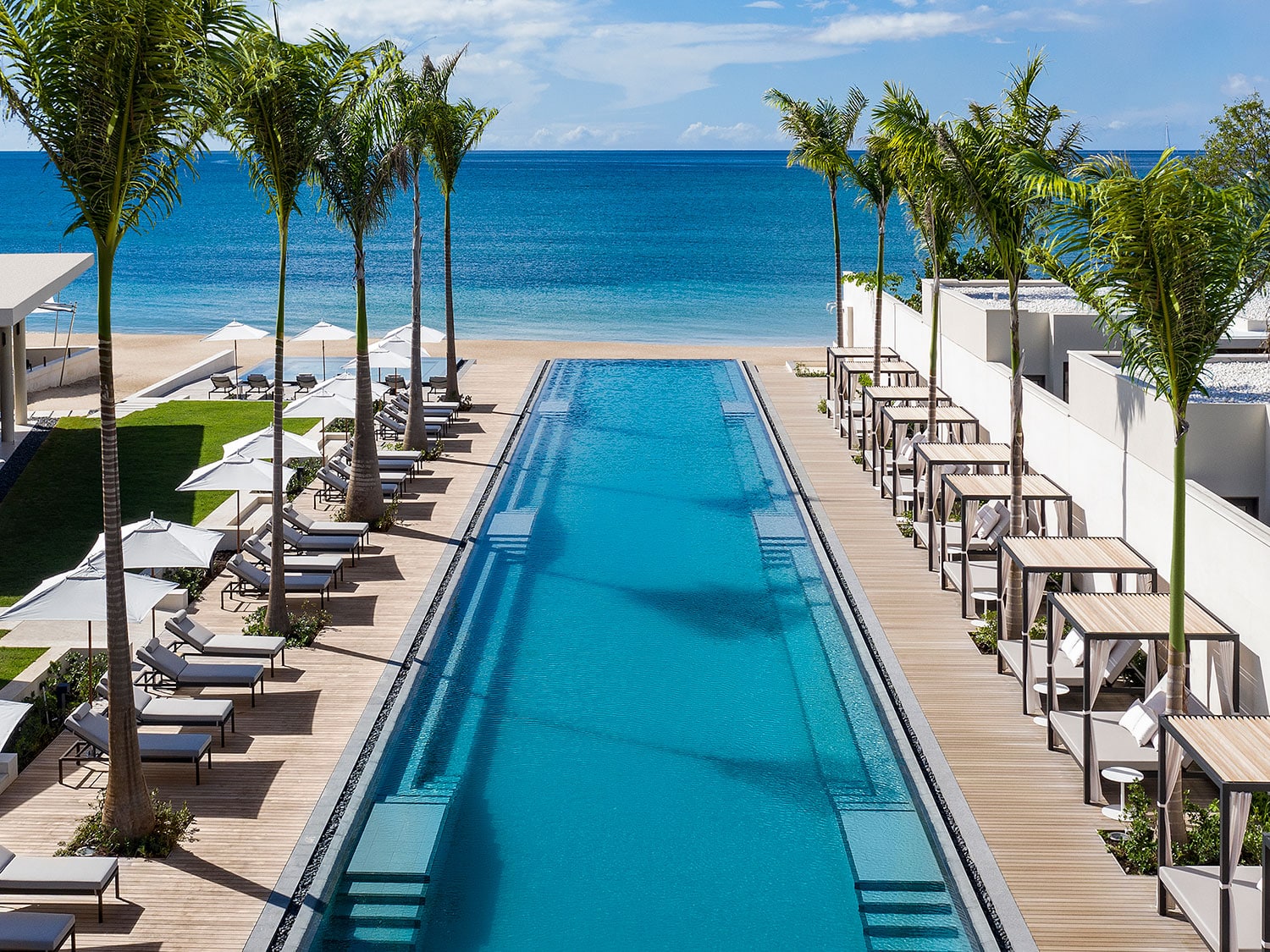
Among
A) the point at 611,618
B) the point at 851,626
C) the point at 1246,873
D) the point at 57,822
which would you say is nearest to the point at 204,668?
the point at 57,822

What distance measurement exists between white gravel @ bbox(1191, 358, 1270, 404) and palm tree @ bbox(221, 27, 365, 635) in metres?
9.73

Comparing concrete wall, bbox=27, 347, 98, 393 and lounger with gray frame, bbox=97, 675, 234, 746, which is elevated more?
concrete wall, bbox=27, 347, 98, 393

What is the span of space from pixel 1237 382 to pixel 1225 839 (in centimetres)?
956

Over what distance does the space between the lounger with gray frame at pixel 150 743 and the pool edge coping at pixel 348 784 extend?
1161mm

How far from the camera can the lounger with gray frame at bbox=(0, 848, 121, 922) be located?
29.0 feet

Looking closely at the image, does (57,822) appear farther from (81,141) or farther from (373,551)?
(373,551)

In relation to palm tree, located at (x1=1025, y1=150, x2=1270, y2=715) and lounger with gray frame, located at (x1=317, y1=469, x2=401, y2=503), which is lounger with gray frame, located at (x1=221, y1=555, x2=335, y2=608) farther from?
palm tree, located at (x1=1025, y1=150, x2=1270, y2=715)

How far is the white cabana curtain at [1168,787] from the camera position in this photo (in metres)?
9.27

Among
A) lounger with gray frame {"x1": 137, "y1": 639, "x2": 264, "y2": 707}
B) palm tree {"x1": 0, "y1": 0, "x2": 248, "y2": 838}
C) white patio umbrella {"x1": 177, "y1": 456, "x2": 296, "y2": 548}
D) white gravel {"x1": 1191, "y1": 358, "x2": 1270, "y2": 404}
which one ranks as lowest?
lounger with gray frame {"x1": 137, "y1": 639, "x2": 264, "y2": 707}

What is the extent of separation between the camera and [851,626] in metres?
15.2

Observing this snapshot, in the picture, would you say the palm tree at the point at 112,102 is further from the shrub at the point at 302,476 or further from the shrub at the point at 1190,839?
the shrub at the point at 302,476

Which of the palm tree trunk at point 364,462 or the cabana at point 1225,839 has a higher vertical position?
the palm tree trunk at point 364,462

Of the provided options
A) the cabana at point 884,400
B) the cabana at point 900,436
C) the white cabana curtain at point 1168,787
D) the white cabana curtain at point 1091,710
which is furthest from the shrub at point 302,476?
the white cabana curtain at point 1168,787

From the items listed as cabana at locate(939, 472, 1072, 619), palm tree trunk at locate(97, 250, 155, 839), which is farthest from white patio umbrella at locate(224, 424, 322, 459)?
cabana at locate(939, 472, 1072, 619)
